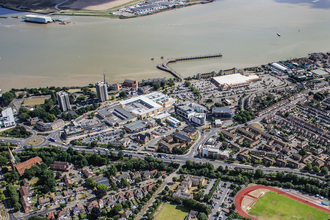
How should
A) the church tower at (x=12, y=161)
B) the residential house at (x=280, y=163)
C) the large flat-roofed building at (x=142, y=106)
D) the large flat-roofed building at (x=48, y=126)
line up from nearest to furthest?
the church tower at (x=12, y=161)
the residential house at (x=280, y=163)
the large flat-roofed building at (x=48, y=126)
the large flat-roofed building at (x=142, y=106)

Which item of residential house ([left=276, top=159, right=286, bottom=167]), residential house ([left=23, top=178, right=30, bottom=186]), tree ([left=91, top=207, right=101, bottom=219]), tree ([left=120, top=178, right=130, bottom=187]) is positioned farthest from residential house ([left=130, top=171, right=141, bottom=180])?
residential house ([left=276, top=159, right=286, bottom=167])

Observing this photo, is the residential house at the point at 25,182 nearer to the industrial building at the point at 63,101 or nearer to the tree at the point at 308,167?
the industrial building at the point at 63,101

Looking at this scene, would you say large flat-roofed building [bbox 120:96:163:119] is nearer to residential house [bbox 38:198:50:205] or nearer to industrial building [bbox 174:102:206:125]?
industrial building [bbox 174:102:206:125]

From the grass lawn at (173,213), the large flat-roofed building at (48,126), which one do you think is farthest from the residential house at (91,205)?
the large flat-roofed building at (48,126)

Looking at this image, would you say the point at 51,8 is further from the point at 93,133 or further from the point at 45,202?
the point at 45,202

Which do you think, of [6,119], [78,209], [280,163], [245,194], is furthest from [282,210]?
[6,119]

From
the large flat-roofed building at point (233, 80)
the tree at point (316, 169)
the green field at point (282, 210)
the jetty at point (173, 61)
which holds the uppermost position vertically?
the jetty at point (173, 61)
